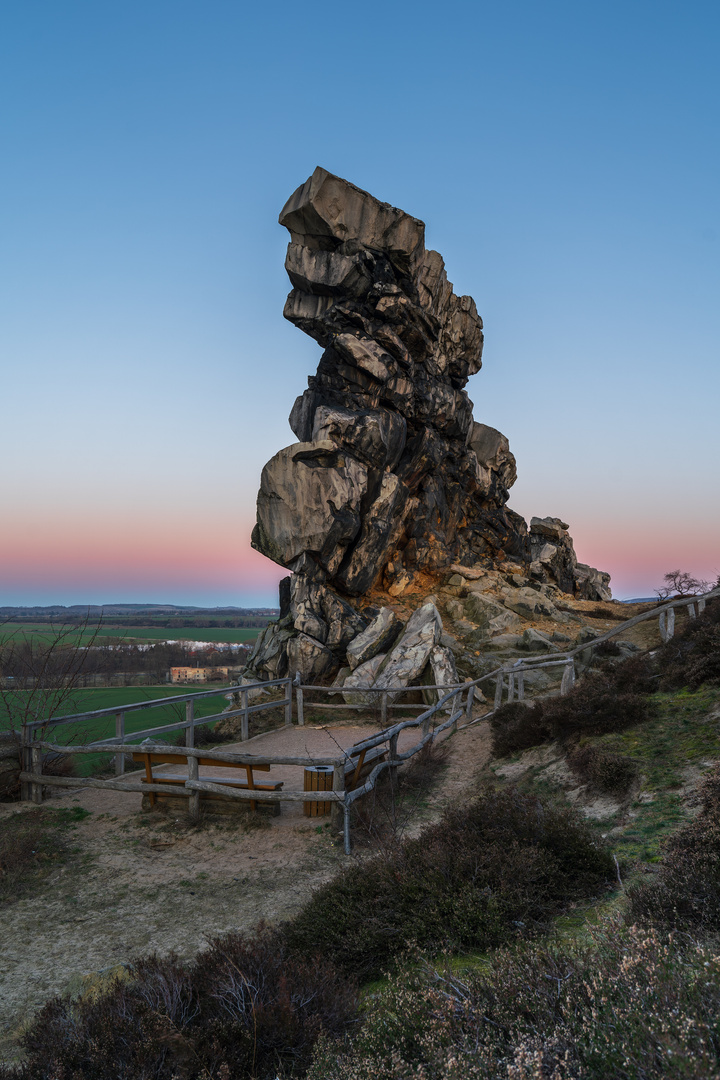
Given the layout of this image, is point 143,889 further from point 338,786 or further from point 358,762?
point 358,762

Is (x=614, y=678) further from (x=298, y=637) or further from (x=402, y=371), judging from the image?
(x=402, y=371)

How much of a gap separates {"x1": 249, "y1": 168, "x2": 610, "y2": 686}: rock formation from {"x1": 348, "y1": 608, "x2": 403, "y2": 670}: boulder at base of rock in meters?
0.06

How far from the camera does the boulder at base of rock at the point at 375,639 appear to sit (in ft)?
79.8

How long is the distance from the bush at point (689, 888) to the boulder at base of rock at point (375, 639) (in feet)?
64.6

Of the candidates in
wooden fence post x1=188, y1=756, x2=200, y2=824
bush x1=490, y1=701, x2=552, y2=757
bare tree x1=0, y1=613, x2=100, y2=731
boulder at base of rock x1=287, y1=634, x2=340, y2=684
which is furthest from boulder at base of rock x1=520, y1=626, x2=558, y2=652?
bare tree x1=0, y1=613, x2=100, y2=731

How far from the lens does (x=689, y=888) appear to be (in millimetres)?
3914

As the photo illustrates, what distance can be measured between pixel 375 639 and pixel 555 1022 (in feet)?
72.1

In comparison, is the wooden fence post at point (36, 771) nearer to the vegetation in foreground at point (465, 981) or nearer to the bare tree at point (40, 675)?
the bare tree at point (40, 675)

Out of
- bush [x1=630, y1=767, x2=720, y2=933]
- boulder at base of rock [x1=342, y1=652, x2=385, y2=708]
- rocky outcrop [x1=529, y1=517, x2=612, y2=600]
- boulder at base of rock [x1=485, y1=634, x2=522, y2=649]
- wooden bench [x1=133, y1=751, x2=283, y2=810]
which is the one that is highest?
rocky outcrop [x1=529, y1=517, x2=612, y2=600]

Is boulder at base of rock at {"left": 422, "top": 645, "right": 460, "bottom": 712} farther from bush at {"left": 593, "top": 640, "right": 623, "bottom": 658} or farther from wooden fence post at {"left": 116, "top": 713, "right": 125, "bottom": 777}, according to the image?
wooden fence post at {"left": 116, "top": 713, "right": 125, "bottom": 777}

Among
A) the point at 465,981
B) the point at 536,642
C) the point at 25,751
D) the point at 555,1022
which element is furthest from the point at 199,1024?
the point at 536,642

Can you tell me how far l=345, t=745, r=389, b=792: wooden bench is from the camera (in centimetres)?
924

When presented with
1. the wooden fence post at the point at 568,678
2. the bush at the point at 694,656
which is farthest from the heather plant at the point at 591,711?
the wooden fence post at the point at 568,678

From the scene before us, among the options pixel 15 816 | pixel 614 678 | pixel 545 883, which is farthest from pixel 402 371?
pixel 545 883
